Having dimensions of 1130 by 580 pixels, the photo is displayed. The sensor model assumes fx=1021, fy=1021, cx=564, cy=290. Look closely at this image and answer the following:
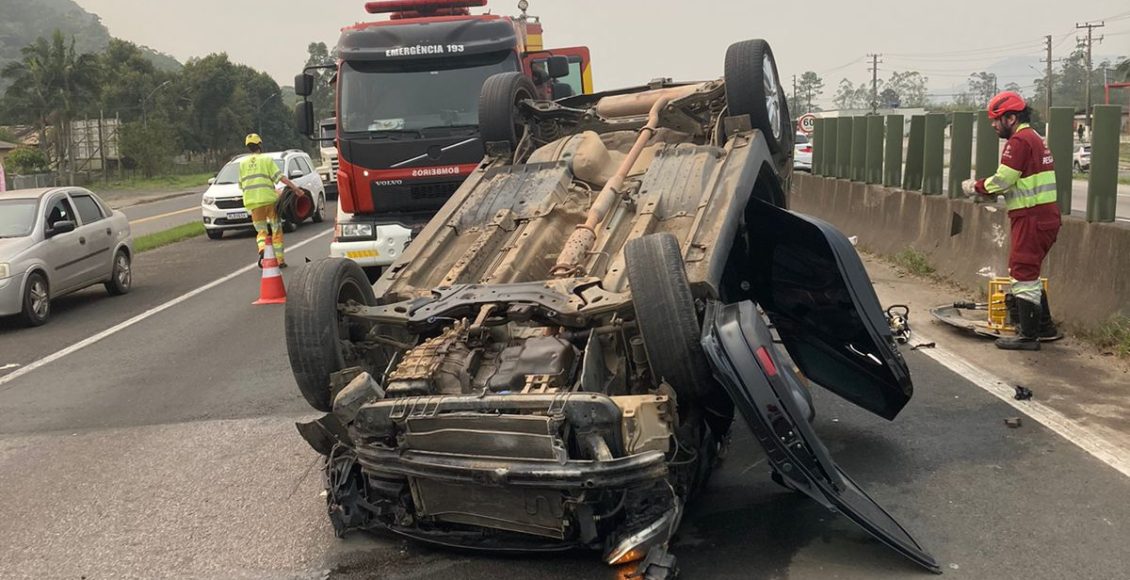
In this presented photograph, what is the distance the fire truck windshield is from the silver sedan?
12.9 feet

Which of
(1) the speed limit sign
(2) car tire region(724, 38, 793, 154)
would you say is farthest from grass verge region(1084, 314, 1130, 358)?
(1) the speed limit sign

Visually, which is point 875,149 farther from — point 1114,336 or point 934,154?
point 1114,336

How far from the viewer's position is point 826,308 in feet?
18.7

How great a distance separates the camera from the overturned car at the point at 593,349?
3.97 meters

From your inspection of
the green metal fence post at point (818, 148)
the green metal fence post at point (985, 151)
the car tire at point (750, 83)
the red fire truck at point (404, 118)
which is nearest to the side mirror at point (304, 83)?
the red fire truck at point (404, 118)

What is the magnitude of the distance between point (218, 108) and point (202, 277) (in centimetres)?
6183

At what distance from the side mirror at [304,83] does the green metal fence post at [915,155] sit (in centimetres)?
692

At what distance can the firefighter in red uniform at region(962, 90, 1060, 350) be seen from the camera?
293 inches

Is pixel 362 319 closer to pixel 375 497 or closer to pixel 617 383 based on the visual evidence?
pixel 375 497

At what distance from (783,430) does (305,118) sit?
29.0 feet

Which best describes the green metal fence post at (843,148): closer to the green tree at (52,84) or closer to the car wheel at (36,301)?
the car wheel at (36,301)

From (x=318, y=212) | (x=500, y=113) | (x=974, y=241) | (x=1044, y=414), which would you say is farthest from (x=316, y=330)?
(x=318, y=212)

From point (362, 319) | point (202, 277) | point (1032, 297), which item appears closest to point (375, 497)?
point (362, 319)

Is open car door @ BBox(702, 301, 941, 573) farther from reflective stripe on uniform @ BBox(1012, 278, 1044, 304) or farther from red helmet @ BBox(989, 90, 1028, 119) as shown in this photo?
red helmet @ BBox(989, 90, 1028, 119)
